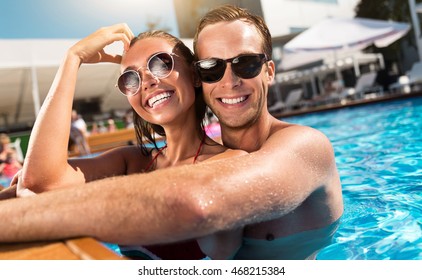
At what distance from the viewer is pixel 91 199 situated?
3.51 ft

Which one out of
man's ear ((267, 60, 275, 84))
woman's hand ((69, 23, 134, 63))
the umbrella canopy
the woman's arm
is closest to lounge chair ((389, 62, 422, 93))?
the umbrella canopy

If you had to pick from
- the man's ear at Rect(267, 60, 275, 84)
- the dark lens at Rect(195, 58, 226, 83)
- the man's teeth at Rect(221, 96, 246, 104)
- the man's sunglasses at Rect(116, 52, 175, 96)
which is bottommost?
the man's teeth at Rect(221, 96, 246, 104)

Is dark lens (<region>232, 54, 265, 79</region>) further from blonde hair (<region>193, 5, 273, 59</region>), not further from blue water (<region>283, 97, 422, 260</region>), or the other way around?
blue water (<region>283, 97, 422, 260</region>)

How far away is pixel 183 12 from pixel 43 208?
85.7 feet

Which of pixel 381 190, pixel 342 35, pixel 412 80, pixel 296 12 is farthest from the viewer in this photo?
pixel 296 12

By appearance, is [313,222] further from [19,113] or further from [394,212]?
[19,113]

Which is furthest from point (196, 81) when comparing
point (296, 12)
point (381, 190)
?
point (296, 12)

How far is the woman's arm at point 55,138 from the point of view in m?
1.71

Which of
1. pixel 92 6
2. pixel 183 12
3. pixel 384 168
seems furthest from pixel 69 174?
pixel 183 12

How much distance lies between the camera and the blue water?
6.42 feet

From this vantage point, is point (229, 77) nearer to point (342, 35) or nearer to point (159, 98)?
point (159, 98)

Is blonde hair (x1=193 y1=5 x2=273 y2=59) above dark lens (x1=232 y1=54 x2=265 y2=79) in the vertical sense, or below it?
above

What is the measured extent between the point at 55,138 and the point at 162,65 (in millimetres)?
589

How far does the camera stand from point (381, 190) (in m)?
3.07
